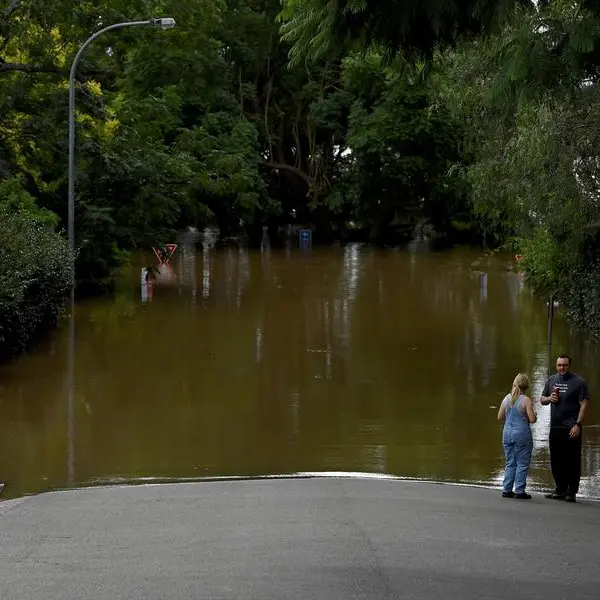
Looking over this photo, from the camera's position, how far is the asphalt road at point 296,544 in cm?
839

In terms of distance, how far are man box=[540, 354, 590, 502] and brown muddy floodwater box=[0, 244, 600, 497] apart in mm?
1804

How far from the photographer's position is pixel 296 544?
399 inches

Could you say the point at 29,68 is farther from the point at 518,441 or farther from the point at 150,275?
the point at 518,441

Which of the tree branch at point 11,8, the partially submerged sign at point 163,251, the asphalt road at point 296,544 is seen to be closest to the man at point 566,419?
the asphalt road at point 296,544

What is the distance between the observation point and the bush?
80.6 ft

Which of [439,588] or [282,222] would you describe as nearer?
[439,588]

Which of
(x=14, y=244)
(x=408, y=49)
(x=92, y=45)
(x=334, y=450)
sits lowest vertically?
(x=334, y=450)

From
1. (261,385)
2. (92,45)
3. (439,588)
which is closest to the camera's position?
(439,588)

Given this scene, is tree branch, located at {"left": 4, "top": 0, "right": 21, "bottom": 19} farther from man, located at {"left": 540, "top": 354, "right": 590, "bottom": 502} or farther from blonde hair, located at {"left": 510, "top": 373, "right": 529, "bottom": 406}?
man, located at {"left": 540, "top": 354, "right": 590, "bottom": 502}

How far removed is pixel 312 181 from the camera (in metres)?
69.9

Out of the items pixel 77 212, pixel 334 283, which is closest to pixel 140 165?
pixel 77 212

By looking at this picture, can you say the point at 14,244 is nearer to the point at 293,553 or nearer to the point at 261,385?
the point at 261,385

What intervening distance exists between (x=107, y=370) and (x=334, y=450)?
8905 mm

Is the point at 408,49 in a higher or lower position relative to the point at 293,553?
higher
